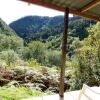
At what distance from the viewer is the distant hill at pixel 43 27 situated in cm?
2157

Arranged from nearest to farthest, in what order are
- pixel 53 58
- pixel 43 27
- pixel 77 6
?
pixel 77 6, pixel 53 58, pixel 43 27

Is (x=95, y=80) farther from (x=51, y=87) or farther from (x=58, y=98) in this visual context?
(x=58, y=98)

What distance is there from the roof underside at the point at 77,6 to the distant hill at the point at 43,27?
51.0ft

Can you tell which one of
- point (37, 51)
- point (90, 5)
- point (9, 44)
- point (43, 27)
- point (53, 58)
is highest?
point (43, 27)

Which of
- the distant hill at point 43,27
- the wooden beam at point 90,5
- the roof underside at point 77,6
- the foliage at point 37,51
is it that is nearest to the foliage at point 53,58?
the foliage at point 37,51

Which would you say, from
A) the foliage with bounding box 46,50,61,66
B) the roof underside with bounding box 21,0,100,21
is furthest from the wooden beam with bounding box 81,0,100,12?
the foliage with bounding box 46,50,61,66

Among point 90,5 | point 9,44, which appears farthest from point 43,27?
point 90,5

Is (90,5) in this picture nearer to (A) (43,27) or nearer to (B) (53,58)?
(B) (53,58)

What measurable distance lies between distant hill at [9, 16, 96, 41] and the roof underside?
1554 cm

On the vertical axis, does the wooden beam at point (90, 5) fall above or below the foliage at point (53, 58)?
above

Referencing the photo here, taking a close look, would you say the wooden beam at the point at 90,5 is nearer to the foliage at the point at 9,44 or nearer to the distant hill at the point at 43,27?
the distant hill at the point at 43,27

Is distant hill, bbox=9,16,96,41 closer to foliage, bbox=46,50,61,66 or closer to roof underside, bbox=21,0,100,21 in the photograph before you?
foliage, bbox=46,50,61,66

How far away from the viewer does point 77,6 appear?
13.6 ft

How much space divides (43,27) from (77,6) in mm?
30502
